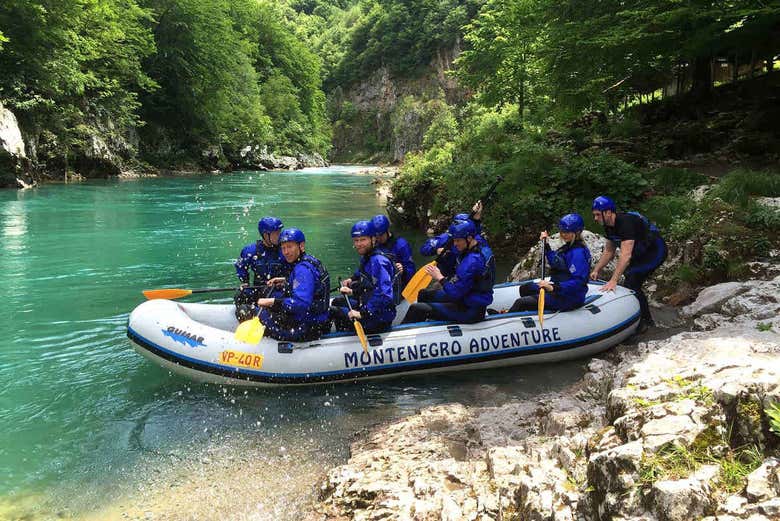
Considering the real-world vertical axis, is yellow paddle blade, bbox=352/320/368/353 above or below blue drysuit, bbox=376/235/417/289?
below

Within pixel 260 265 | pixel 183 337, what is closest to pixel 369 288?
pixel 260 265

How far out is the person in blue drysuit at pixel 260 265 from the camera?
6434mm

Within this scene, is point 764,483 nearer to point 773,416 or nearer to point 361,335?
point 773,416

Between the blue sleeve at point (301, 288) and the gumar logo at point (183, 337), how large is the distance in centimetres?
112

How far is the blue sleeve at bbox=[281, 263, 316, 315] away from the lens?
550cm

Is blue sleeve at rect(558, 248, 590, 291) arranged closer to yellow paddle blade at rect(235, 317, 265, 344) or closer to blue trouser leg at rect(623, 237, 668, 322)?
blue trouser leg at rect(623, 237, 668, 322)

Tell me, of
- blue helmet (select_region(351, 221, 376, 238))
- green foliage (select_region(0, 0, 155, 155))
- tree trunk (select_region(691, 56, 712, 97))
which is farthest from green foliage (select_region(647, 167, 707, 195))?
green foliage (select_region(0, 0, 155, 155))

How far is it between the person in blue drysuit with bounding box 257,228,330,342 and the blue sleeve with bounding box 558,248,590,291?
9.57ft

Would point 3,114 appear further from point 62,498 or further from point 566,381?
point 566,381

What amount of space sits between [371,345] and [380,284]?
697 millimetres

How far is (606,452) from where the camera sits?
99.4 inches

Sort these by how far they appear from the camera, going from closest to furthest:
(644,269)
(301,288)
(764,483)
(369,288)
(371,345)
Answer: (764,483) → (301,288) → (371,345) → (369,288) → (644,269)

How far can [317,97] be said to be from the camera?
56344mm

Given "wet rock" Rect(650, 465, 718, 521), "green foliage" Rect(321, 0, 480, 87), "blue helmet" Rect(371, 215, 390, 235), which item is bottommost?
"wet rock" Rect(650, 465, 718, 521)
